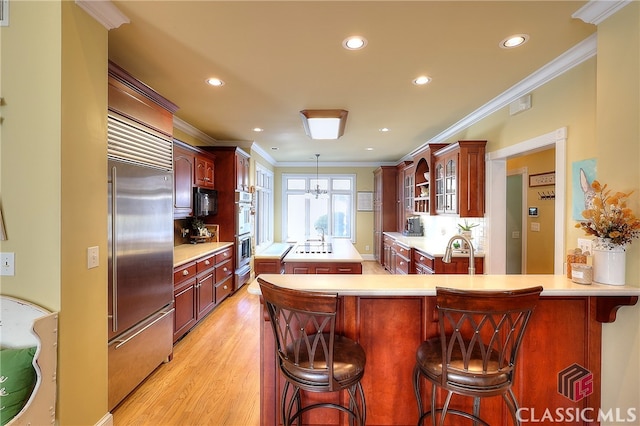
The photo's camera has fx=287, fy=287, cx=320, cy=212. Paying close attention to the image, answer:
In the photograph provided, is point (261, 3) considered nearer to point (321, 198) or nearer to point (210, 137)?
point (210, 137)

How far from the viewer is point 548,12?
5.94ft

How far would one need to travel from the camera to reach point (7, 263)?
155cm

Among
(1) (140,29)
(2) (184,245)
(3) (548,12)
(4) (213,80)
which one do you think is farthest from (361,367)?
(2) (184,245)

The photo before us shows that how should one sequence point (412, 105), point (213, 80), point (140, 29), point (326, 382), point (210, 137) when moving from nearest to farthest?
point (326, 382) → point (140, 29) → point (213, 80) → point (412, 105) → point (210, 137)

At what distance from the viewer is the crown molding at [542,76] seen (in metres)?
2.14

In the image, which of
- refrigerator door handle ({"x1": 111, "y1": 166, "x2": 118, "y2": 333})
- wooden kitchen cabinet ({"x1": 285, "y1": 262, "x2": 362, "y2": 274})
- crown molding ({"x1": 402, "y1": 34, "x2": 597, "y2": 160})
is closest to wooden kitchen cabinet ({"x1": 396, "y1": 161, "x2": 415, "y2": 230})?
crown molding ({"x1": 402, "y1": 34, "x2": 597, "y2": 160})

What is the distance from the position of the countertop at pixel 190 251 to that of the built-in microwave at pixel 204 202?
0.50m

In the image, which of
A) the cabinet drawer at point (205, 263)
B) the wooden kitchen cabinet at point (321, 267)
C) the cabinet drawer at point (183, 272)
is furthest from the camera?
the cabinet drawer at point (205, 263)

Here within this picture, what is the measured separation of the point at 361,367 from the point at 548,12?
7.94 feet

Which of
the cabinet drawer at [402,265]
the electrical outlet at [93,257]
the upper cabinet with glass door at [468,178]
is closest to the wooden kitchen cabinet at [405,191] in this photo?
the cabinet drawer at [402,265]

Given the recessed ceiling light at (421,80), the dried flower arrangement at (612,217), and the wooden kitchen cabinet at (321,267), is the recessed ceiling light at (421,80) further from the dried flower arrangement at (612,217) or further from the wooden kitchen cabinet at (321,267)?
the wooden kitchen cabinet at (321,267)

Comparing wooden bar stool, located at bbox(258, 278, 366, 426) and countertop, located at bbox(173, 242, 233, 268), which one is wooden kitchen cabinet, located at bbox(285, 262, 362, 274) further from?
wooden bar stool, located at bbox(258, 278, 366, 426)

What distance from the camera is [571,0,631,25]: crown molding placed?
169 centimetres

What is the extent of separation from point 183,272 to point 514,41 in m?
3.64
